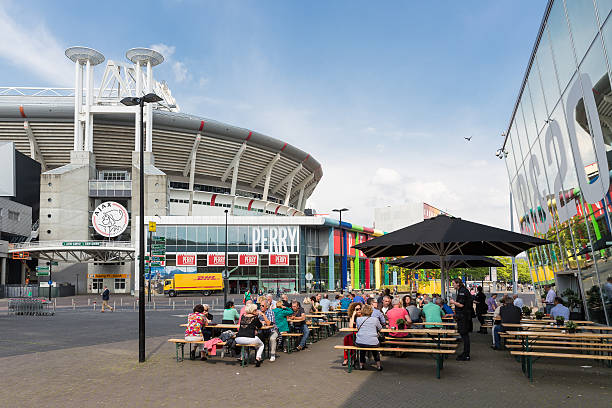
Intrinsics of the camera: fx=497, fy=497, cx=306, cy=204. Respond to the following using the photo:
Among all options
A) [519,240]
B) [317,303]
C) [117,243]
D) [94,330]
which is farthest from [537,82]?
[117,243]

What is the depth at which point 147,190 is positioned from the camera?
60.4 meters

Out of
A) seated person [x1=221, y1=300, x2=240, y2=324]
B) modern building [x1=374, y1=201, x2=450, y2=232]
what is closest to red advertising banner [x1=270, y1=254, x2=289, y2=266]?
seated person [x1=221, y1=300, x2=240, y2=324]

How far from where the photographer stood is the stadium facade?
58.4 metres

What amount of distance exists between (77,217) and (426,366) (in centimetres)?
5834

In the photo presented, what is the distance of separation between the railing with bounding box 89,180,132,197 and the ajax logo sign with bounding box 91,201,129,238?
4429mm

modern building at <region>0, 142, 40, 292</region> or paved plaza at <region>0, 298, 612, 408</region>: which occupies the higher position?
modern building at <region>0, 142, 40, 292</region>

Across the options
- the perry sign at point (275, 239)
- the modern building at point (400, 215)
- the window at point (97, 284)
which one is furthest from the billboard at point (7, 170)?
the modern building at point (400, 215)

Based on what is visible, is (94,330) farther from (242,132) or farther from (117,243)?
(242,132)

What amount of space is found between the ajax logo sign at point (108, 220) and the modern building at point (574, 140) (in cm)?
4781

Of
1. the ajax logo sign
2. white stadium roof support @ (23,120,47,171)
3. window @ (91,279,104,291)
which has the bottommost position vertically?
window @ (91,279,104,291)

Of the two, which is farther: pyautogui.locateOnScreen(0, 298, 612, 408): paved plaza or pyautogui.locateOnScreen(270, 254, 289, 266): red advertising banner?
pyautogui.locateOnScreen(270, 254, 289, 266): red advertising banner

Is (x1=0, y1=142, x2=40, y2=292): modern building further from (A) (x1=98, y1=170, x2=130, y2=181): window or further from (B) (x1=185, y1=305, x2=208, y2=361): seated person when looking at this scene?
(B) (x1=185, y1=305, x2=208, y2=361): seated person

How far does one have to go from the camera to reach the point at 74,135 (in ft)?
208

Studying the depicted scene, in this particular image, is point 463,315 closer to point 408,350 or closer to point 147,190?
point 408,350
